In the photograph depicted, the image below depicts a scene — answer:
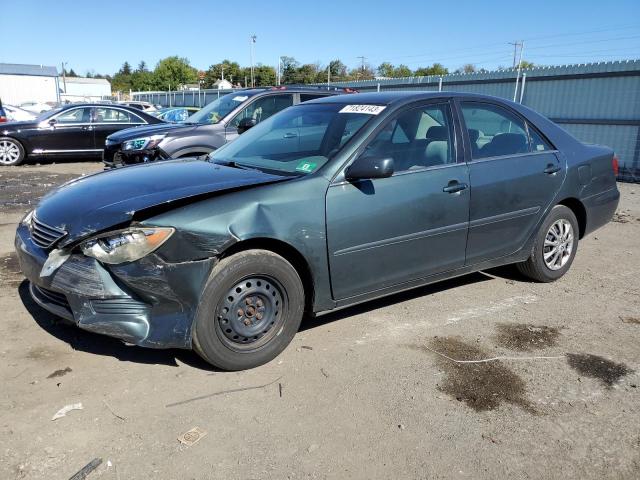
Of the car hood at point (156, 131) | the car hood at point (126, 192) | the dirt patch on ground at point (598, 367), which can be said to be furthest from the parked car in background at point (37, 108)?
the dirt patch on ground at point (598, 367)

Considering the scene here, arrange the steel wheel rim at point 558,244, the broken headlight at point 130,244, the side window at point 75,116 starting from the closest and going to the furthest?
the broken headlight at point 130,244, the steel wheel rim at point 558,244, the side window at point 75,116

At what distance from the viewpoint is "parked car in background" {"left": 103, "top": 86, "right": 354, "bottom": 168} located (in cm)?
805

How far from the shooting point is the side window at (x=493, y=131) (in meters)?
4.53

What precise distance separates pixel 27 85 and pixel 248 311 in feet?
228

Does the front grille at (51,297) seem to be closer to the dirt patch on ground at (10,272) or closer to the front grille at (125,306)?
the front grille at (125,306)

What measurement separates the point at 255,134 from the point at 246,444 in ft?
9.29

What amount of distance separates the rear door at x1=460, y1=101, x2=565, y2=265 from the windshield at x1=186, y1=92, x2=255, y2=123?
4.84m

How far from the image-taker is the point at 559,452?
276cm

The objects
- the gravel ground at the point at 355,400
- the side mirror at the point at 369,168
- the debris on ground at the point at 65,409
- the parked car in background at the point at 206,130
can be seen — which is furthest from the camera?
the parked car in background at the point at 206,130

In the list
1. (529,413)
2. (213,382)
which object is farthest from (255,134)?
(529,413)

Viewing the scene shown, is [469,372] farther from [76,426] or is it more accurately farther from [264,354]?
[76,426]

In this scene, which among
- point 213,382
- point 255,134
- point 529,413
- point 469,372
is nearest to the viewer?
point 529,413

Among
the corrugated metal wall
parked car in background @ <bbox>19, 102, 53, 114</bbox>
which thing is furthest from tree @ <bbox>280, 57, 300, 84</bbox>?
the corrugated metal wall

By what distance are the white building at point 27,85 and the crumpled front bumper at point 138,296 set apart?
65.7m
